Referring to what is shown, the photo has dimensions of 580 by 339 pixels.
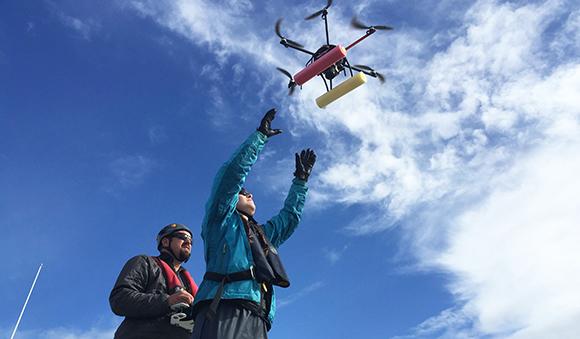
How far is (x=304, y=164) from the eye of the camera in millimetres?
7328

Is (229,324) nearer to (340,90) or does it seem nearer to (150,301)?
(150,301)

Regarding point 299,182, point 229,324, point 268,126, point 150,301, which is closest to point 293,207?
point 299,182

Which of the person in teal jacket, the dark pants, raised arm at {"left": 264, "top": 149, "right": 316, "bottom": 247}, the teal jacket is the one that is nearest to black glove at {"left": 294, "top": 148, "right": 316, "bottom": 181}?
raised arm at {"left": 264, "top": 149, "right": 316, "bottom": 247}

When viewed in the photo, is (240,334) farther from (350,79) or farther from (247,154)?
(350,79)

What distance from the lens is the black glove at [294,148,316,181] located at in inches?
285

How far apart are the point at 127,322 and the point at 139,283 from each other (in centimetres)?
48

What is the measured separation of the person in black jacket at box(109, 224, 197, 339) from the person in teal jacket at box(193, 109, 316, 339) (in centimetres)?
61

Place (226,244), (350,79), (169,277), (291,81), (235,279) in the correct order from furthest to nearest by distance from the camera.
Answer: (291,81), (350,79), (169,277), (226,244), (235,279)

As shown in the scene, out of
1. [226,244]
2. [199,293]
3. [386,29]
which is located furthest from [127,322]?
[386,29]

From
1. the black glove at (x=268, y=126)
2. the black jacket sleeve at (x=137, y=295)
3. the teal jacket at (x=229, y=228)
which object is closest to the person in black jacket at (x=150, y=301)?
the black jacket sleeve at (x=137, y=295)

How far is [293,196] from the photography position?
6957 mm

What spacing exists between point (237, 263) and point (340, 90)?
451cm

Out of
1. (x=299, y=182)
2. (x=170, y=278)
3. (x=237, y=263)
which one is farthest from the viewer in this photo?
(x=299, y=182)

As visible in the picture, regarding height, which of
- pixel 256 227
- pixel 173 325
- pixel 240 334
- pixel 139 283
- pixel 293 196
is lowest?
pixel 240 334
